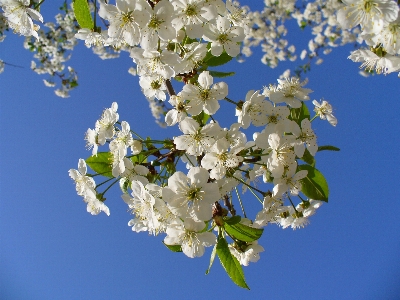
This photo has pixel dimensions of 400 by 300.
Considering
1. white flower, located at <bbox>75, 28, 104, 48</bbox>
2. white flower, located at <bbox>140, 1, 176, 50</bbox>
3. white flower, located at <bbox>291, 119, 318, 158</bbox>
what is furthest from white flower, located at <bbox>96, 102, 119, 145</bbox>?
white flower, located at <bbox>291, 119, 318, 158</bbox>

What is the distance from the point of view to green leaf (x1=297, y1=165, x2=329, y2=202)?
5.12 ft

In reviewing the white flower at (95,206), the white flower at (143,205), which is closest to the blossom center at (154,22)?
the white flower at (143,205)

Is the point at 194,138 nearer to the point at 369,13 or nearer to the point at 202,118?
Answer: the point at 202,118

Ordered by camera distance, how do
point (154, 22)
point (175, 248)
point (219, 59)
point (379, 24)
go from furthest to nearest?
point (219, 59) → point (175, 248) → point (154, 22) → point (379, 24)

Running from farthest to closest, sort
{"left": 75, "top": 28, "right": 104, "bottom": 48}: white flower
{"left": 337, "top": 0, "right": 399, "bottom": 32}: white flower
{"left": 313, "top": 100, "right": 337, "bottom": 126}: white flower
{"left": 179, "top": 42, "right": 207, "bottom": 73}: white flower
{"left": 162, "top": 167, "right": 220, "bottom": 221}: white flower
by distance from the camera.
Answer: {"left": 313, "top": 100, "right": 337, "bottom": 126}: white flower
{"left": 75, "top": 28, "right": 104, "bottom": 48}: white flower
{"left": 179, "top": 42, "right": 207, "bottom": 73}: white flower
{"left": 162, "top": 167, "right": 220, "bottom": 221}: white flower
{"left": 337, "top": 0, "right": 399, "bottom": 32}: white flower

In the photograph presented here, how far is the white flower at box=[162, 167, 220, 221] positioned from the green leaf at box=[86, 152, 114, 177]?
0.45 metres

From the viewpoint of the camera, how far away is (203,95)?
1442mm

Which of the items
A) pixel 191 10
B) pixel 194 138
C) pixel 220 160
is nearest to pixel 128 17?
pixel 191 10

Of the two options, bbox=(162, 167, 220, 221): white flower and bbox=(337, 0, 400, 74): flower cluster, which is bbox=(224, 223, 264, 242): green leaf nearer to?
bbox=(162, 167, 220, 221): white flower

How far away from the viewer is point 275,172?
4.61 ft

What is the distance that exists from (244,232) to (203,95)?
59cm

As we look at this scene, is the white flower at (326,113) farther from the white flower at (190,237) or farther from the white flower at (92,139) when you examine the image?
the white flower at (92,139)

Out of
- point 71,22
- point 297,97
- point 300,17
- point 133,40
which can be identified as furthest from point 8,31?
point 300,17

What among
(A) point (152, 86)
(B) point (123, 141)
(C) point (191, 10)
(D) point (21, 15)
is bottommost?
(B) point (123, 141)
